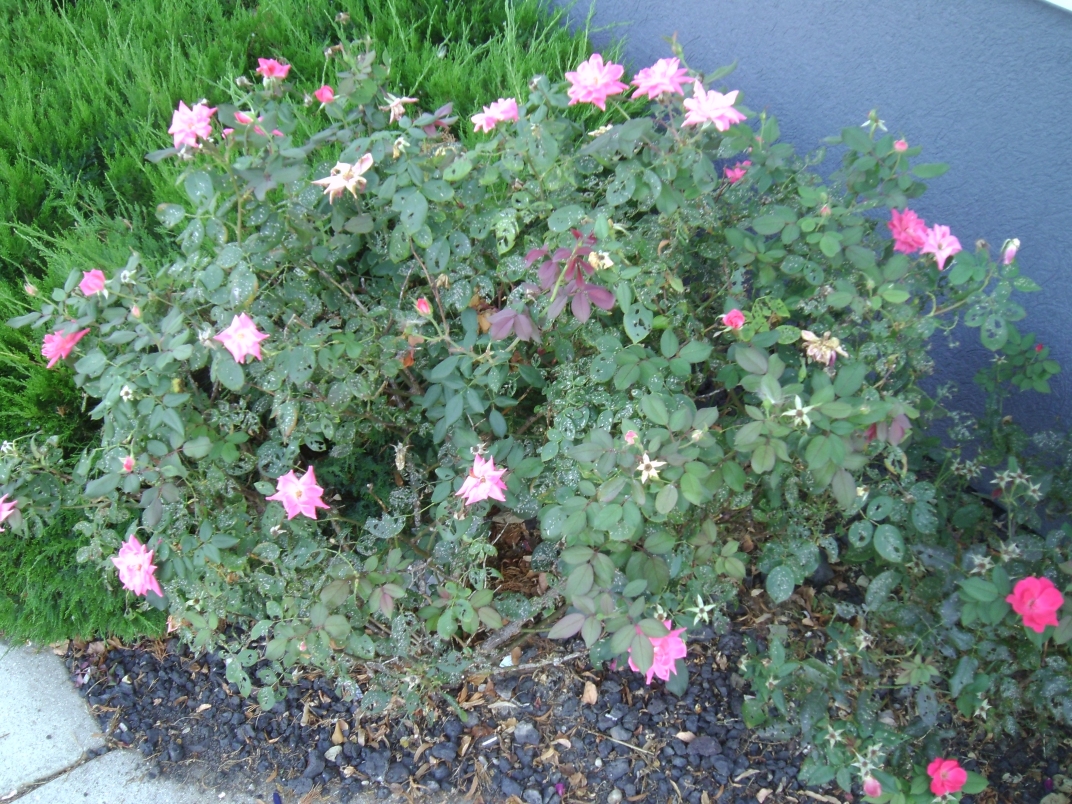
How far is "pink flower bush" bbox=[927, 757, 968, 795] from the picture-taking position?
4.88 ft

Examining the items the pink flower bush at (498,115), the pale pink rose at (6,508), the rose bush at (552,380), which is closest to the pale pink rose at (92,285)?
the rose bush at (552,380)

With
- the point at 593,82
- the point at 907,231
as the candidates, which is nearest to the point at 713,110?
the point at 593,82

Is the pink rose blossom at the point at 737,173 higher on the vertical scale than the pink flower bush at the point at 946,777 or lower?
higher

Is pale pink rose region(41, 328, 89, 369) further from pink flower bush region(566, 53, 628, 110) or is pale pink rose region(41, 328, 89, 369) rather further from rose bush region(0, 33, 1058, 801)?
pink flower bush region(566, 53, 628, 110)

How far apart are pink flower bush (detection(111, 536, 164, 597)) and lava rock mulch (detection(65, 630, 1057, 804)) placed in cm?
61

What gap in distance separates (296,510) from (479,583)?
1.33ft

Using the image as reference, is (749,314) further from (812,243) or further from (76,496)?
(76,496)

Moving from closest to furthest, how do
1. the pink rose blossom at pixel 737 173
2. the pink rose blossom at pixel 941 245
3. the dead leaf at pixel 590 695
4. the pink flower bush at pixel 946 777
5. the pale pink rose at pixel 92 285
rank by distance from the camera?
1. the pink flower bush at pixel 946 777
2. the pale pink rose at pixel 92 285
3. the pink rose blossom at pixel 941 245
4. the pink rose blossom at pixel 737 173
5. the dead leaf at pixel 590 695

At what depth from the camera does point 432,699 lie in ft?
6.72

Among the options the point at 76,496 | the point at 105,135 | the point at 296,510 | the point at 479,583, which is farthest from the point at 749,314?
the point at 105,135

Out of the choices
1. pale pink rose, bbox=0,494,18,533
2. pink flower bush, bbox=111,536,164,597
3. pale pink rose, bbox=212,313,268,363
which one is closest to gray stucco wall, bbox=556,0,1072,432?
pale pink rose, bbox=212,313,268,363

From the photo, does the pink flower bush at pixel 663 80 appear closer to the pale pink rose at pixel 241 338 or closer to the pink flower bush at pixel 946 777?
the pale pink rose at pixel 241 338

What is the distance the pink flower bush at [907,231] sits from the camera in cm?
179

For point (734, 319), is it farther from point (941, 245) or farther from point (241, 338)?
point (241, 338)
